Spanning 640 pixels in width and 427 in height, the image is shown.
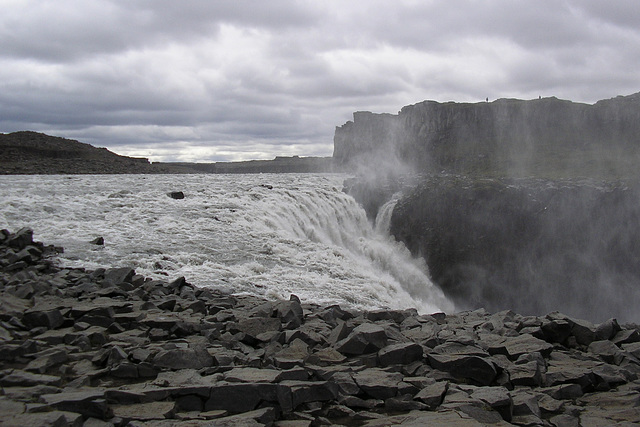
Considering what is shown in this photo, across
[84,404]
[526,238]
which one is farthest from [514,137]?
[84,404]

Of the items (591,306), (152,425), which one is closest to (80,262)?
(152,425)

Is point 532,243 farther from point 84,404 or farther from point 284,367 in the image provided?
point 84,404

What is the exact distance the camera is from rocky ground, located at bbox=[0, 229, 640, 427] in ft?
19.4

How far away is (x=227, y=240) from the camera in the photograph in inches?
795

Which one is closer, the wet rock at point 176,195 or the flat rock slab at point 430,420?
the flat rock slab at point 430,420

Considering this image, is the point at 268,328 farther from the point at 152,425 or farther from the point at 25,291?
the point at 25,291

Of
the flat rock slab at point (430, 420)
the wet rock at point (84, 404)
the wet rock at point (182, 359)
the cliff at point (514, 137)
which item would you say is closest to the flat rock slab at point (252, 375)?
the wet rock at point (182, 359)

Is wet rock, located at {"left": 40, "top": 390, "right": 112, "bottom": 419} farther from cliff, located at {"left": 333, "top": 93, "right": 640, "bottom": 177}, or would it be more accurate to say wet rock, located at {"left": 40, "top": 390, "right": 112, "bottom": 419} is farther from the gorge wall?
cliff, located at {"left": 333, "top": 93, "right": 640, "bottom": 177}

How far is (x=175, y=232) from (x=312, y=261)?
19.0ft

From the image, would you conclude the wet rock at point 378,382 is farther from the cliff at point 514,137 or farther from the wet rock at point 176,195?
the cliff at point 514,137

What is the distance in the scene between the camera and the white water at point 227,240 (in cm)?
1600

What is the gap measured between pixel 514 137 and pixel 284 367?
8945 centimetres

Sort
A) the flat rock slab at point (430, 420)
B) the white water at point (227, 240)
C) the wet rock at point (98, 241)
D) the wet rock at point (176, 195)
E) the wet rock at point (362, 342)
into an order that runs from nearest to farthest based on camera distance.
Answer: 1. the flat rock slab at point (430, 420)
2. the wet rock at point (362, 342)
3. the white water at point (227, 240)
4. the wet rock at point (98, 241)
5. the wet rock at point (176, 195)

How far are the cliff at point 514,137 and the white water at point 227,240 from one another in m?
36.9
